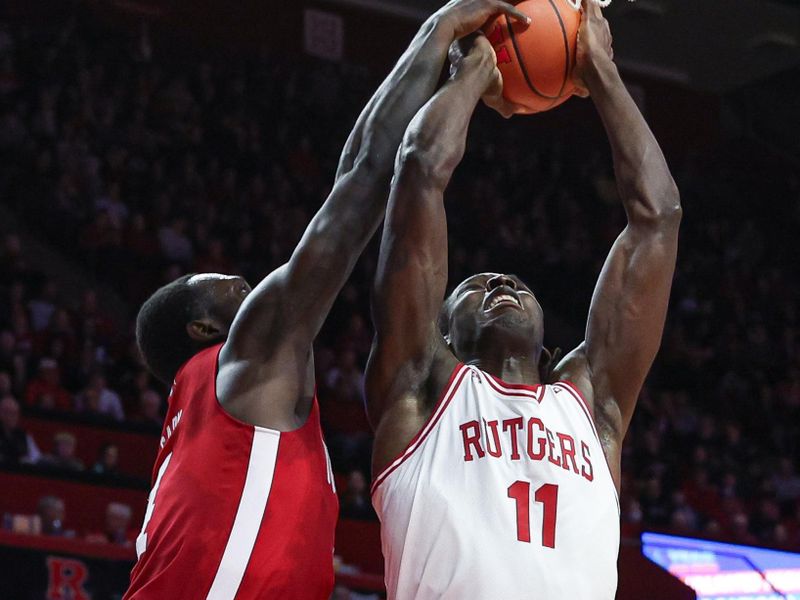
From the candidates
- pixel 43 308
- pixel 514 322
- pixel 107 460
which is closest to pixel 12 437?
pixel 107 460

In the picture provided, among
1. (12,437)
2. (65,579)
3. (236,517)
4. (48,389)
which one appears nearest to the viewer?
(236,517)

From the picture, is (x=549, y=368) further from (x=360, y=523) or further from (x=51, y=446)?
(x=51, y=446)

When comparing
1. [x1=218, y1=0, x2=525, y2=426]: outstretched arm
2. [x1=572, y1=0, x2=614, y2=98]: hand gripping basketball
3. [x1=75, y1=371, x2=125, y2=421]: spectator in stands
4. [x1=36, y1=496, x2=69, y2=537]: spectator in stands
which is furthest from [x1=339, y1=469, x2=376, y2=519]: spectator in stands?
[x1=218, y1=0, x2=525, y2=426]: outstretched arm

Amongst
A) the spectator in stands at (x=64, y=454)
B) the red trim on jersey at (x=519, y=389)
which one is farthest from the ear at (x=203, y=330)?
the spectator in stands at (x=64, y=454)

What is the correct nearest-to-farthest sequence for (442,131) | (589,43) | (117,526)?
1. (442,131)
2. (589,43)
3. (117,526)

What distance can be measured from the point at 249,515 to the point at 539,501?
0.77m

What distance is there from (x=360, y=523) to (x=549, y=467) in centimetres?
541

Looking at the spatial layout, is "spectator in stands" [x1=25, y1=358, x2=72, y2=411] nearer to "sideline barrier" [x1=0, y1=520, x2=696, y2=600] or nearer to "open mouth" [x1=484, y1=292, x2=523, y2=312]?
"sideline barrier" [x1=0, y1=520, x2=696, y2=600]

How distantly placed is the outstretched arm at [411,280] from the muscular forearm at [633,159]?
575 mm

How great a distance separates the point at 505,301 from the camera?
359cm

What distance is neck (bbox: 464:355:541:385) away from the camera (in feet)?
11.7

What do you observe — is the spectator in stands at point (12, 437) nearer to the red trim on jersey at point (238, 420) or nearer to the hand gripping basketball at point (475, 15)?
the red trim on jersey at point (238, 420)

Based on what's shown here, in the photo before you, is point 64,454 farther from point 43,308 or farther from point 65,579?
point 43,308

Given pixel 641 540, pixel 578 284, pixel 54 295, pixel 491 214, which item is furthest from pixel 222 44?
pixel 641 540
